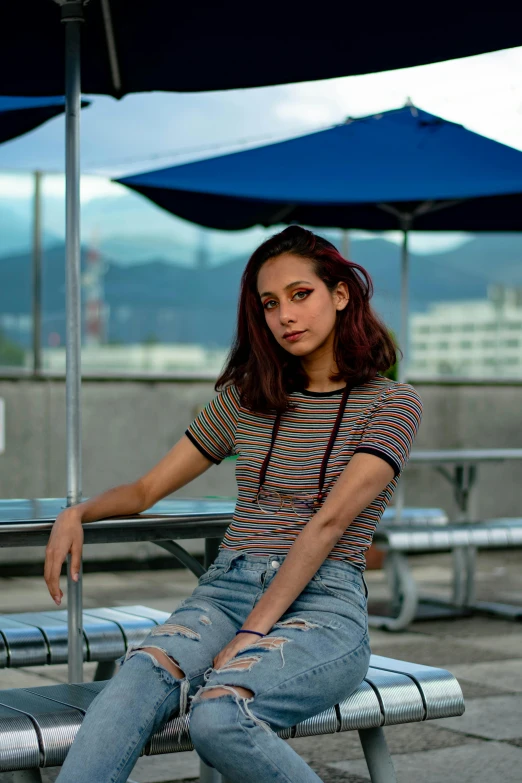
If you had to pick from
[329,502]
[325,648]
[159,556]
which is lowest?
[159,556]

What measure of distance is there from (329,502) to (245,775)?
1.94 ft

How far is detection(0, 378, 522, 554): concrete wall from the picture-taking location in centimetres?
766

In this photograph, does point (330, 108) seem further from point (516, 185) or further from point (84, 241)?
point (516, 185)

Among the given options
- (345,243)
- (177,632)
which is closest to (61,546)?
(177,632)

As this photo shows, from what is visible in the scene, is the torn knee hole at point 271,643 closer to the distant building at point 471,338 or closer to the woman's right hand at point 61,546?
the woman's right hand at point 61,546

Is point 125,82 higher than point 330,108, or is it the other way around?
point 330,108

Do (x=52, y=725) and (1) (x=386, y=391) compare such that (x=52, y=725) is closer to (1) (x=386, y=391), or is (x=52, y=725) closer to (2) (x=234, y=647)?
(2) (x=234, y=647)

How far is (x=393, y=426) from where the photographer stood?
98.9 inches

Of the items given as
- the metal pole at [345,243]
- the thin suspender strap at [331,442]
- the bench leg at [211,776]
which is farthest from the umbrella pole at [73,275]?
the metal pole at [345,243]

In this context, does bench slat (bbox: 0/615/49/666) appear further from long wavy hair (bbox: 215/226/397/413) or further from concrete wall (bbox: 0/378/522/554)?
concrete wall (bbox: 0/378/522/554)

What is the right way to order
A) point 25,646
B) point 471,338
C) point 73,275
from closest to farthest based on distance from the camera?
1. point 73,275
2. point 25,646
3. point 471,338

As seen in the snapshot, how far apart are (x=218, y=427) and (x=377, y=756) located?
859mm

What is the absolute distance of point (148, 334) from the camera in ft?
27.0

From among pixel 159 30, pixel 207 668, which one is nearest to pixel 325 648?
pixel 207 668
